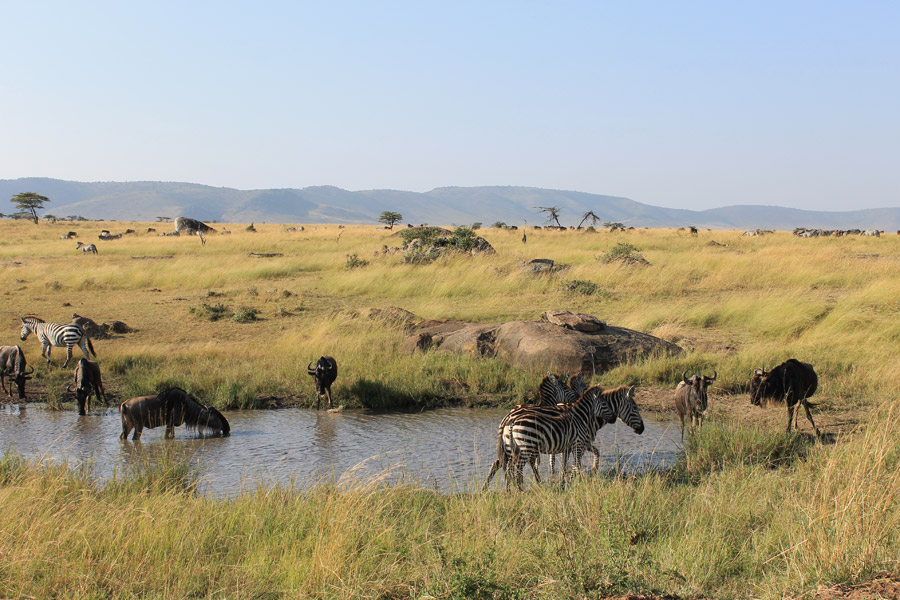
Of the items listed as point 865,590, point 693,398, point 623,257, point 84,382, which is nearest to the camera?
point 865,590

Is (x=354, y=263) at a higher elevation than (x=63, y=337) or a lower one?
higher

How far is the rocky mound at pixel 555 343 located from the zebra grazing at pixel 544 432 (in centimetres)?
394

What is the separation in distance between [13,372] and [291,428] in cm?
469

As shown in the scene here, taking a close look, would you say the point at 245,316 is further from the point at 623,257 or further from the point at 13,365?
the point at 623,257

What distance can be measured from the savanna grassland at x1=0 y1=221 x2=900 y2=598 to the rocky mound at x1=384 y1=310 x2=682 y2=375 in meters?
0.37

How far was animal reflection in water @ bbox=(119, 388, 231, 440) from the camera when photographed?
26.8ft

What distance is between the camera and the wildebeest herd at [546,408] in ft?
20.1

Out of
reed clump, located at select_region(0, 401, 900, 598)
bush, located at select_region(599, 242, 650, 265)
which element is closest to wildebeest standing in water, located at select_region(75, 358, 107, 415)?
reed clump, located at select_region(0, 401, 900, 598)

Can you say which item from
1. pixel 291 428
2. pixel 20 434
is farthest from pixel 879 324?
pixel 20 434

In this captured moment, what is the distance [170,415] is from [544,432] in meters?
4.58

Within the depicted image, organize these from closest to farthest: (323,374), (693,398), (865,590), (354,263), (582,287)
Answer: (865,590)
(693,398)
(323,374)
(582,287)
(354,263)

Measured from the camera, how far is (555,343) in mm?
11219

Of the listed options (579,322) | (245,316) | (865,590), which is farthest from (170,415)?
(245,316)

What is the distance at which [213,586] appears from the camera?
409 cm
